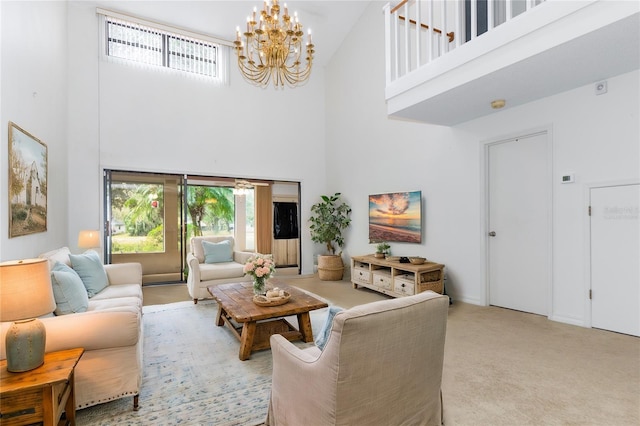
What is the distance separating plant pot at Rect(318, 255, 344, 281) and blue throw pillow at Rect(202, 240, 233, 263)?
6.36 feet

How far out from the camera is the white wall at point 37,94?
2.69 meters

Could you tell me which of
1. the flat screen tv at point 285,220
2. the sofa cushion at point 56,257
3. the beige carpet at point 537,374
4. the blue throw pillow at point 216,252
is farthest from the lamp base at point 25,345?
the flat screen tv at point 285,220

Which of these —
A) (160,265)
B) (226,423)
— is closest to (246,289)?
(226,423)

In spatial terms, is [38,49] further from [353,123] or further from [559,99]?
[559,99]

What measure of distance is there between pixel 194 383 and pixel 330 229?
15.3 ft

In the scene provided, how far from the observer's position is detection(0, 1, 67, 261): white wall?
106 inches

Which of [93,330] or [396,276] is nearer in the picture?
[93,330]

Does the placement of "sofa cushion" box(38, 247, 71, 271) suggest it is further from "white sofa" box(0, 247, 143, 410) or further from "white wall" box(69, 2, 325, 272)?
"white wall" box(69, 2, 325, 272)

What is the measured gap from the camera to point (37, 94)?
140 inches

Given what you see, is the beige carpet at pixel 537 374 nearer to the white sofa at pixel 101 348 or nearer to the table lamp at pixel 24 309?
the white sofa at pixel 101 348

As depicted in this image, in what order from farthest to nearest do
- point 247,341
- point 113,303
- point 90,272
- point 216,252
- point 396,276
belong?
point 216,252 → point 396,276 → point 90,272 → point 113,303 → point 247,341

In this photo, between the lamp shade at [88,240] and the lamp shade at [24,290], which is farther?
the lamp shade at [88,240]

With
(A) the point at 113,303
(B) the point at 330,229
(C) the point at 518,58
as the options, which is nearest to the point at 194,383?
(A) the point at 113,303

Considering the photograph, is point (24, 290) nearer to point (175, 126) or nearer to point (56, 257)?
point (56, 257)
